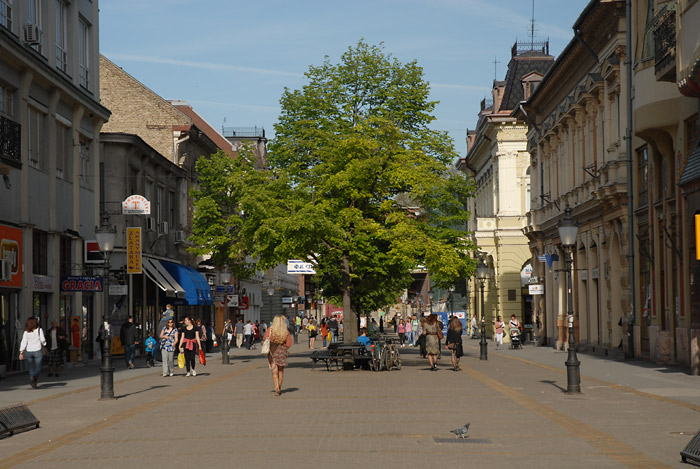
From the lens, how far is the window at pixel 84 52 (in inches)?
1446

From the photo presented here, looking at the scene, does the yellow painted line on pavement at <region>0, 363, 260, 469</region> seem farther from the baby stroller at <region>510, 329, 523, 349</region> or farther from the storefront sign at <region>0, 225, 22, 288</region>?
the baby stroller at <region>510, 329, 523, 349</region>

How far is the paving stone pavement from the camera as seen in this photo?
468 inches

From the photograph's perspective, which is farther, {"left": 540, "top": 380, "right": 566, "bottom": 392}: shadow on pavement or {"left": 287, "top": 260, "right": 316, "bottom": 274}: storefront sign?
{"left": 287, "top": 260, "right": 316, "bottom": 274}: storefront sign

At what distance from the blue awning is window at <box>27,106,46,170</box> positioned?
15910 millimetres

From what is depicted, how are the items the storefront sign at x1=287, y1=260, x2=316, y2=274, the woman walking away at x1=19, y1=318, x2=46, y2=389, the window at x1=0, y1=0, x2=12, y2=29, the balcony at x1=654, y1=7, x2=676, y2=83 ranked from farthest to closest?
the storefront sign at x1=287, y1=260, x2=316, y2=274 < the window at x1=0, y1=0, x2=12, y2=29 < the balcony at x1=654, y1=7, x2=676, y2=83 < the woman walking away at x1=19, y1=318, x2=46, y2=389

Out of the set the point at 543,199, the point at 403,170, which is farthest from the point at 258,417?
the point at 543,199

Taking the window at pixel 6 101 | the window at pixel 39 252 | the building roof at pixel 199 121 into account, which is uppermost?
the building roof at pixel 199 121

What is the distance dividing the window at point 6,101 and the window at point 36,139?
1288 mm

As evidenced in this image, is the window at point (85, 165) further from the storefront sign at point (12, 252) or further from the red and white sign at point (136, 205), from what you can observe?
the storefront sign at point (12, 252)

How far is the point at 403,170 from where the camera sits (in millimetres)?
32719

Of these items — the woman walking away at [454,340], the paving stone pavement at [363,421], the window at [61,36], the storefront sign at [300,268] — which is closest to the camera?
the paving stone pavement at [363,421]

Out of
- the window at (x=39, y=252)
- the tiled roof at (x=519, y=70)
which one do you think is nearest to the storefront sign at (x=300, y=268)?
the window at (x=39, y=252)

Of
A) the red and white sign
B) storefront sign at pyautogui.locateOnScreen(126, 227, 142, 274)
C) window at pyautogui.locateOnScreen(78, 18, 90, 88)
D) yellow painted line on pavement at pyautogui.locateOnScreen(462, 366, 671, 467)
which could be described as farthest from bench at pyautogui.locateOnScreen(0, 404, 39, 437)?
the red and white sign

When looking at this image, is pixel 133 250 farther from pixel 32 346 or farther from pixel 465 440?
pixel 465 440
